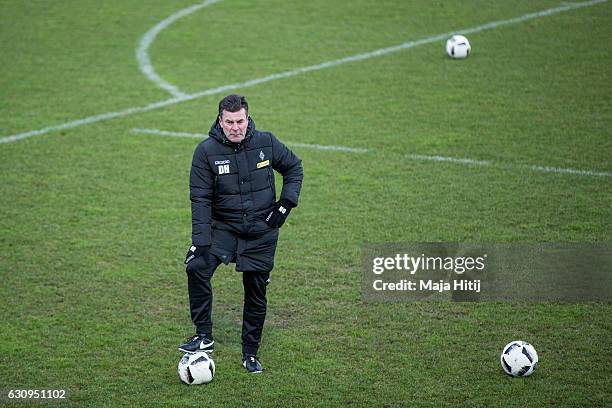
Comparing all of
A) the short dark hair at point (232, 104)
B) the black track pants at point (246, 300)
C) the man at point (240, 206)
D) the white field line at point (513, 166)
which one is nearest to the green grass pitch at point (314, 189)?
the white field line at point (513, 166)

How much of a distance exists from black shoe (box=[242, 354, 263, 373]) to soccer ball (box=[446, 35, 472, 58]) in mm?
10495

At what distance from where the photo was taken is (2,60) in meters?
18.1

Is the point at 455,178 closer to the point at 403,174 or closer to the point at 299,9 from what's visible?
the point at 403,174

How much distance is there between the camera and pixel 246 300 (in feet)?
28.1

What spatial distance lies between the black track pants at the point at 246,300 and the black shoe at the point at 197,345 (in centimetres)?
7

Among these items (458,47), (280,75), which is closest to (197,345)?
(280,75)

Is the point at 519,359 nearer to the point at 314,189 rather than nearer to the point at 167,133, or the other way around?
the point at 314,189

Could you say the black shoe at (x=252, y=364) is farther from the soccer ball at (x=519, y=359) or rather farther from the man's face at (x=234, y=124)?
the soccer ball at (x=519, y=359)

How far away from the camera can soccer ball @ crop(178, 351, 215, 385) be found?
8203 mm

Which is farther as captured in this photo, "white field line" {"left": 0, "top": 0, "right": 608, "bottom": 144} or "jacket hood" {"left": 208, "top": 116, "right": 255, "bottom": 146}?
"white field line" {"left": 0, "top": 0, "right": 608, "bottom": 144}

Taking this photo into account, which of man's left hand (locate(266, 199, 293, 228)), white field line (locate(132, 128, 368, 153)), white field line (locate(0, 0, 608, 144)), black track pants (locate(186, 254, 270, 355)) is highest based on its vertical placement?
white field line (locate(0, 0, 608, 144))
